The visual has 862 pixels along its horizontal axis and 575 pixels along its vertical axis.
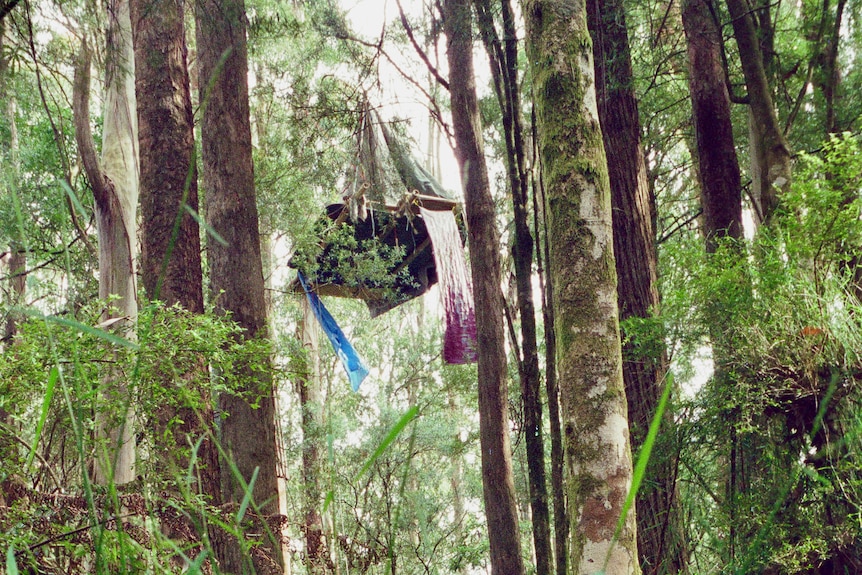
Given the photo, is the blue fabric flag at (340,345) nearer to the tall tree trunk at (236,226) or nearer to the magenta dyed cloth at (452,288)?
the magenta dyed cloth at (452,288)

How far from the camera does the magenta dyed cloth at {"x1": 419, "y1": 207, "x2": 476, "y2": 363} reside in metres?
7.94

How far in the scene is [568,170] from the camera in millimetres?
2801

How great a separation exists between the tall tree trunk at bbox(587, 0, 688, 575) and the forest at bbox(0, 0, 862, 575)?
0.07 ft

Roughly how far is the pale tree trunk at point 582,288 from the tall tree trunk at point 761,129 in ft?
6.26

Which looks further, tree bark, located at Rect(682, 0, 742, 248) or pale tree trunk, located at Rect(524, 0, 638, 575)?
tree bark, located at Rect(682, 0, 742, 248)

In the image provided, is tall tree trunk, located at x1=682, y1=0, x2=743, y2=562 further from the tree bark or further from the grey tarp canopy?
the grey tarp canopy

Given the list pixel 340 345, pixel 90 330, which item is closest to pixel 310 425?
pixel 340 345

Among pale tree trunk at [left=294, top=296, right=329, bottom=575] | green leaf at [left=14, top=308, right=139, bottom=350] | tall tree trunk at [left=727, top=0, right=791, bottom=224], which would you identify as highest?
tall tree trunk at [left=727, top=0, right=791, bottom=224]

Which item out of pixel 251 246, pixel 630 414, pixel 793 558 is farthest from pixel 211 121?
pixel 793 558

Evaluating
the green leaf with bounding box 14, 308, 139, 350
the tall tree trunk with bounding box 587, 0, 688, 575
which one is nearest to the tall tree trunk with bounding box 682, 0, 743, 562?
the tall tree trunk with bounding box 587, 0, 688, 575

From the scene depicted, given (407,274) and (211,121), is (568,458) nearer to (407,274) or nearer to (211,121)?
(211,121)

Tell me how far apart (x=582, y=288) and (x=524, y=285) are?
13.8 ft

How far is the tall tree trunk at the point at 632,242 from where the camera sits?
4.02 meters

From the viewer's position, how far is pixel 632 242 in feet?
16.3
